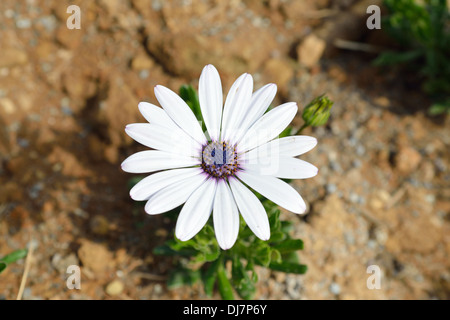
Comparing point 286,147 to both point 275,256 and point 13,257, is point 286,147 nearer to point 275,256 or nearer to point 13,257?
point 275,256

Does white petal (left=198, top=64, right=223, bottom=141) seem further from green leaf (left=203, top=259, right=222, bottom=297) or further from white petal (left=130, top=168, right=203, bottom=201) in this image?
green leaf (left=203, top=259, right=222, bottom=297)

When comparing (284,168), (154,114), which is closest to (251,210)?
(284,168)

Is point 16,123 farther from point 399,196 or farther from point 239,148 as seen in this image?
point 399,196

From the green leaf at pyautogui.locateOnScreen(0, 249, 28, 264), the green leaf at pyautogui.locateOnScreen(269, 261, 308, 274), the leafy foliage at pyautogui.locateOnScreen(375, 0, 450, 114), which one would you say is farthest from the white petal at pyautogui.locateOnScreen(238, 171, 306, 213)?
the leafy foliage at pyautogui.locateOnScreen(375, 0, 450, 114)

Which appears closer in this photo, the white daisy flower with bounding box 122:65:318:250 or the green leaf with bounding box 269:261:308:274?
the white daisy flower with bounding box 122:65:318:250

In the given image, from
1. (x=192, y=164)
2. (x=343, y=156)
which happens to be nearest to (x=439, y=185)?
(x=343, y=156)

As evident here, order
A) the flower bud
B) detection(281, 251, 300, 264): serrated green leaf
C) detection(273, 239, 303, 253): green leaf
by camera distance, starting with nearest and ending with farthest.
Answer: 1. the flower bud
2. detection(273, 239, 303, 253): green leaf
3. detection(281, 251, 300, 264): serrated green leaf
